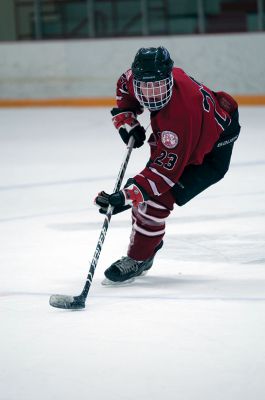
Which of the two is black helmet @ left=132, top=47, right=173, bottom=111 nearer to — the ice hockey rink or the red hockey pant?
the red hockey pant

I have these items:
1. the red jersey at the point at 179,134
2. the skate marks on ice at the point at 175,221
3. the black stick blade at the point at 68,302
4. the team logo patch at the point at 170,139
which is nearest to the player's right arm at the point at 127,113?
the red jersey at the point at 179,134

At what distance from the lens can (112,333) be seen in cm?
345

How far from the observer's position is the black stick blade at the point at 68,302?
12.2 ft

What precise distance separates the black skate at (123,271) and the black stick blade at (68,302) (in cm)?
36

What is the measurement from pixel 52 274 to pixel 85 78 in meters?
6.87

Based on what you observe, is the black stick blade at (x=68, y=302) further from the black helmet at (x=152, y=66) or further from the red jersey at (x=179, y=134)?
the black helmet at (x=152, y=66)

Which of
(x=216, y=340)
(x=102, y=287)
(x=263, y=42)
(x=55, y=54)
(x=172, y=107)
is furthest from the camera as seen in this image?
(x=55, y=54)

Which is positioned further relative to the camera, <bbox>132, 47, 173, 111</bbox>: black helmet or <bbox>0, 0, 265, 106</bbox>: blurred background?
<bbox>0, 0, 265, 106</bbox>: blurred background

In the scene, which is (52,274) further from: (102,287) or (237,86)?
(237,86)

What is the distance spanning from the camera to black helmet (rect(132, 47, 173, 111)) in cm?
380

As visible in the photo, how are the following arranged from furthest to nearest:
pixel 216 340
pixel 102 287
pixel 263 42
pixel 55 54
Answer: pixel 55 54, pixel 263 42, pixel 102 287, pixel 216 340

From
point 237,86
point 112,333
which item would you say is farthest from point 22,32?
point 112,333

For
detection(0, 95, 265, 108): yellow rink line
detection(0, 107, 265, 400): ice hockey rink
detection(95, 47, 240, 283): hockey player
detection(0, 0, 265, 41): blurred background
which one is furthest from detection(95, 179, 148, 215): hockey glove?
detection(0, 0, 265, 41): blurred background

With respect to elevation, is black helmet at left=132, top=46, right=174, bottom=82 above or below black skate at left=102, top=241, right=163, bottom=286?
above
